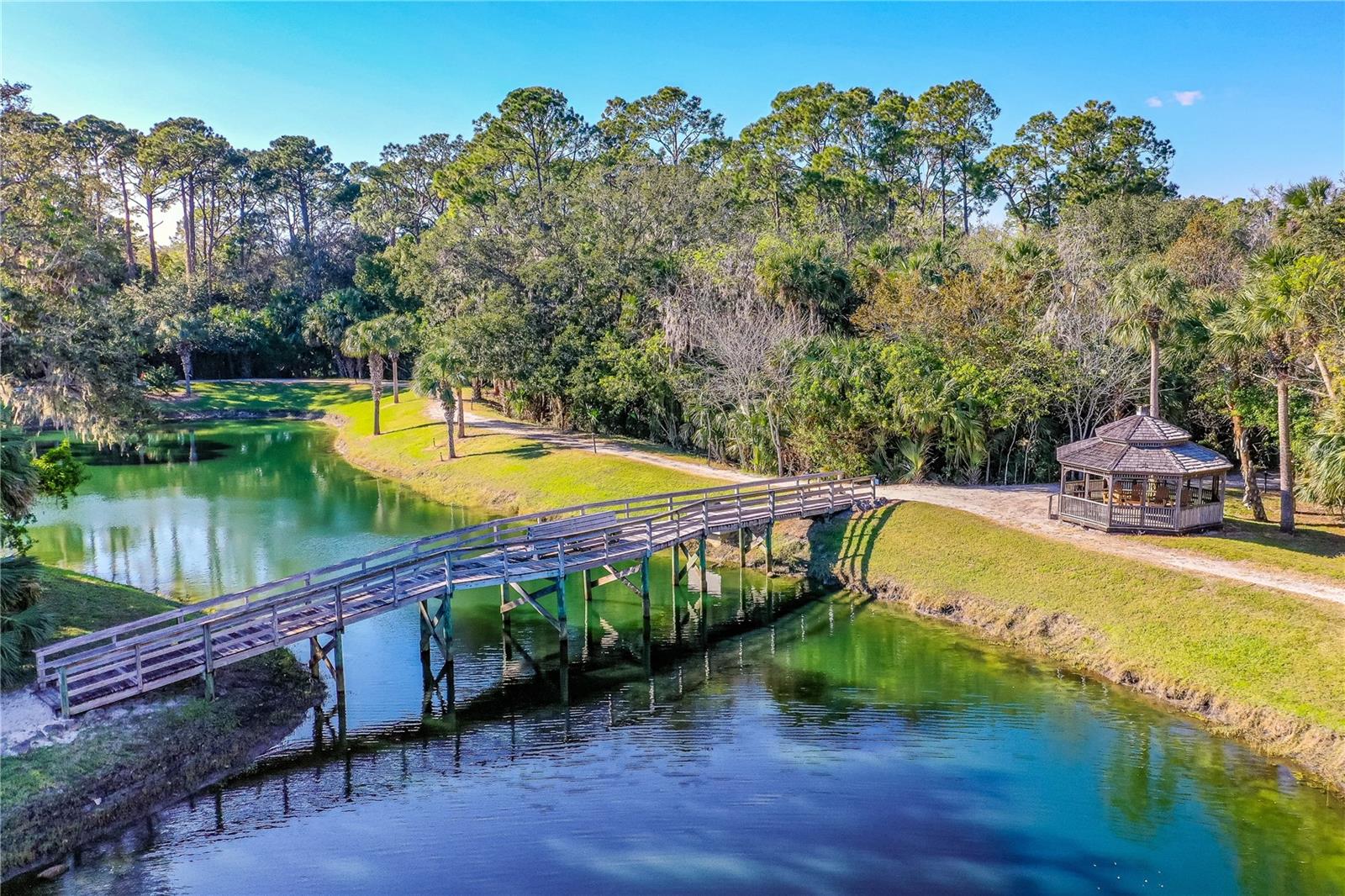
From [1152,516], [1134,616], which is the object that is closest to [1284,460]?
[1152,516]

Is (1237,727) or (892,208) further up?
(892,208)

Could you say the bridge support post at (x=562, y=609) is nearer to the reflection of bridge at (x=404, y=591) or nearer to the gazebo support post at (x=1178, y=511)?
the reflection of bridge at (x=404, y=591)

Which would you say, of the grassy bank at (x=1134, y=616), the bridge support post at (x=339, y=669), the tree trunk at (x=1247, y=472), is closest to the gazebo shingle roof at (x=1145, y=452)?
the tree trunk at (x=1247, y=472)

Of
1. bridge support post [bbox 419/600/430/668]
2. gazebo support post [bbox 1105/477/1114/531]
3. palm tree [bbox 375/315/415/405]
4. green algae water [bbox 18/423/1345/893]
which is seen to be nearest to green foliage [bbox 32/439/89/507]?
green algae water [bbox 18/423/1345/893]

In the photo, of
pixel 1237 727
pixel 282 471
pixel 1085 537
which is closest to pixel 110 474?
pixel 282 471

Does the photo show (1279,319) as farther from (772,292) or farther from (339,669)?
(339,669)

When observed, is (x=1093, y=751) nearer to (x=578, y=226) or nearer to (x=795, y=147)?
(x=578, y=226)
